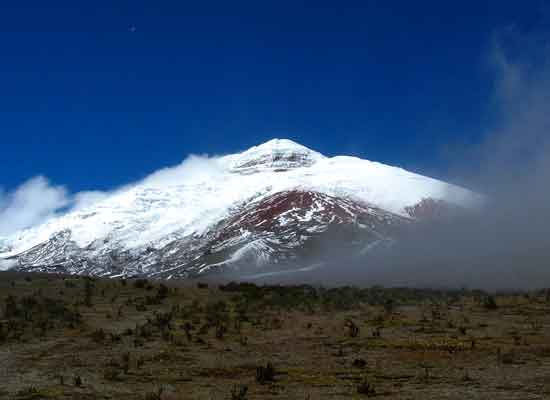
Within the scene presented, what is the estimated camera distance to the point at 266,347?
18.3 metres

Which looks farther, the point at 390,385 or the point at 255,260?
the point at 255,260

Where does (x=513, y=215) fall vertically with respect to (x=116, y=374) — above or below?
above

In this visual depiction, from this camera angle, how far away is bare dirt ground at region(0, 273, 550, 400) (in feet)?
42.1

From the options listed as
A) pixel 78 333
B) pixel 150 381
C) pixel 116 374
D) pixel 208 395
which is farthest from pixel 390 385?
pixel 78 333

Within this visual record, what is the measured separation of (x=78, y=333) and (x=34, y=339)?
5.06ft

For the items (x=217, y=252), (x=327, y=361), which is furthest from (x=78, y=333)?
(x=217, y=252)

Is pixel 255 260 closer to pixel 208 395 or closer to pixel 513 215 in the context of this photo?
pixel 513 215

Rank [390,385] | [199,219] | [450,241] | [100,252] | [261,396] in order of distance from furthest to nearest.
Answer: [199,219]
[100,252]
[450,241]
[390,385]
[261,396]

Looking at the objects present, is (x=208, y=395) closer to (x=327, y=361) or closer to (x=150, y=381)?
(x=150, y=381)

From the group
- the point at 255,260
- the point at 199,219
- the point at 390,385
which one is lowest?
the point at 390,385

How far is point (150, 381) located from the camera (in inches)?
533

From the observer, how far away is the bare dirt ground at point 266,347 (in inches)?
505

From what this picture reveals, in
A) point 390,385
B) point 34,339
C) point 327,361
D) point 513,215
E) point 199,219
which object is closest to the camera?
point 390,385

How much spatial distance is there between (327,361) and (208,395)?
15.3ft
